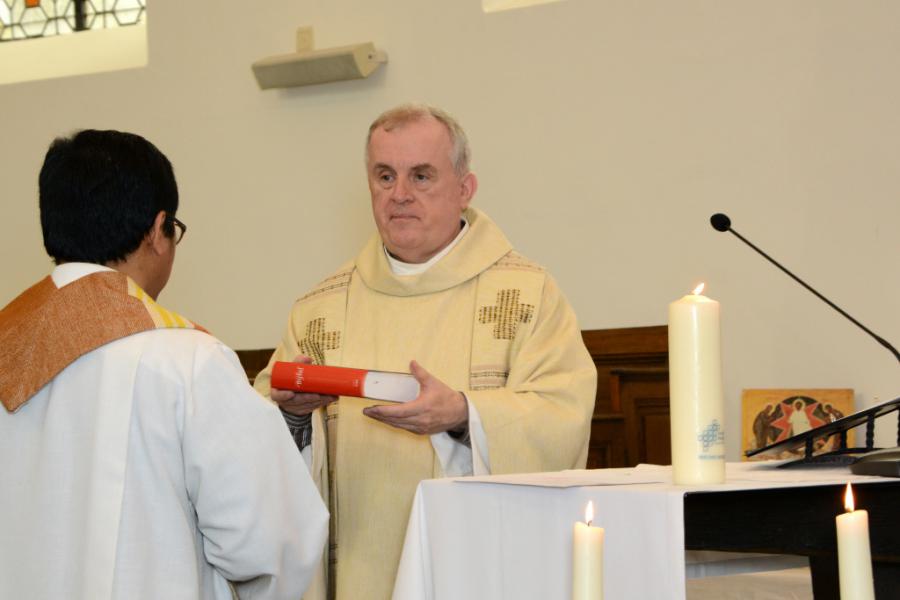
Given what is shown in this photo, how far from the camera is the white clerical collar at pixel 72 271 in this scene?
2.51 m

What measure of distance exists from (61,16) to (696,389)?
6.67 m

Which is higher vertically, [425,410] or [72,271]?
[72,271]

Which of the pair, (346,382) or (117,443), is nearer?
(117,443)

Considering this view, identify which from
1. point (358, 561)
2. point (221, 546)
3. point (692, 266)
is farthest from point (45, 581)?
point (692, 266)

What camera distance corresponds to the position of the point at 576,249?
579cm

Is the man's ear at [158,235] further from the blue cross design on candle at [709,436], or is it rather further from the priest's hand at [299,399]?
the blue cross design on candle at [709,436]

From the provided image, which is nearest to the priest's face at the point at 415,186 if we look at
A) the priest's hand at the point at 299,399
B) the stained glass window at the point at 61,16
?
the priest's hand at the point at 299,399

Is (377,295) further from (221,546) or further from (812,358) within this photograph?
(812,358)

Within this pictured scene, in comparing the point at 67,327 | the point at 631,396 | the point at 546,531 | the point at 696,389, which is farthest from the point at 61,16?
the point at 696,389

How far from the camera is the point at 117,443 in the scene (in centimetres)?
239

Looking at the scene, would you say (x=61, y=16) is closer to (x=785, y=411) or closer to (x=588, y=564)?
(x=785, y=411)

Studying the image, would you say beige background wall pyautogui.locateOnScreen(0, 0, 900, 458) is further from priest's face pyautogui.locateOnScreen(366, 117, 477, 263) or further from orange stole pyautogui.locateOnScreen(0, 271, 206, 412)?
orange stole pyautogui.locateOnScreen(0, 271, 206, 412)

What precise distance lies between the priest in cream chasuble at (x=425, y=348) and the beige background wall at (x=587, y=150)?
6.02ft

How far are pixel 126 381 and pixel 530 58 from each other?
3912 mm
